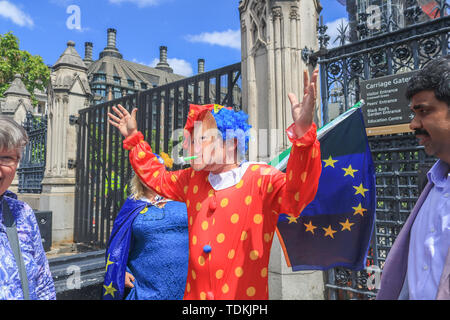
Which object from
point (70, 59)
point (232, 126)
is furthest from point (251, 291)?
point (70, 59)

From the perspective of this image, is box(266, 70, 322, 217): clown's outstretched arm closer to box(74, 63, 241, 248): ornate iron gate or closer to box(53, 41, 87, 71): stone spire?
box(74, 63, 241, 248): ornate iron gate

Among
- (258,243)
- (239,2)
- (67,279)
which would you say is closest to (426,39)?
(239,2)

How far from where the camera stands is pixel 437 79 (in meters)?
1.23

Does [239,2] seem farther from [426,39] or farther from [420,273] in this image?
[420,273]

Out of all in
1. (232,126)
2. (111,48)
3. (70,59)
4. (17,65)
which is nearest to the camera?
(232,126)

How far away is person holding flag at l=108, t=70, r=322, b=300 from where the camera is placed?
1.49 metres

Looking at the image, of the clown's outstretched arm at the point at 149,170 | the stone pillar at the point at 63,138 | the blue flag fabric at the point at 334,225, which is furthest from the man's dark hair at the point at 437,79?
the stone pillar at the point at 63,138

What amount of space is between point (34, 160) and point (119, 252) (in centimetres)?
903

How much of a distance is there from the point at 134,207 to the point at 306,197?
66.8 inches

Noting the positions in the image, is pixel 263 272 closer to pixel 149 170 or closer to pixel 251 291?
pixel 251 291

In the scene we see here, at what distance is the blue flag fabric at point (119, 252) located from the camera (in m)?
2.48

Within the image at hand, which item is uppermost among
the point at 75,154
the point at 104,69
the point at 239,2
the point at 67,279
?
the point at 104,69

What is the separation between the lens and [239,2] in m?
4.10

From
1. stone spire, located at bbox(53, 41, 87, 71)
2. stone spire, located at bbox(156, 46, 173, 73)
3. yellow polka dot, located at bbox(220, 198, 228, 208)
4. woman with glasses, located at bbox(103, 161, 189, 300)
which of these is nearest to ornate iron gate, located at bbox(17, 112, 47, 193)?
stone spire, located at bbox(53, 41, 87, 71)
